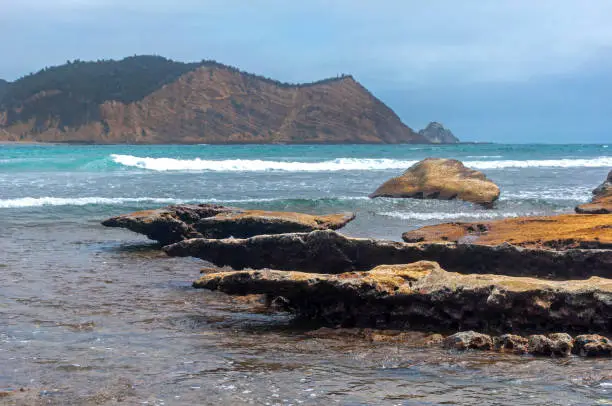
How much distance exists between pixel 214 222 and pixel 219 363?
610 cm

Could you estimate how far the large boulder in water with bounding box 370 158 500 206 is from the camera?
64.5 ft

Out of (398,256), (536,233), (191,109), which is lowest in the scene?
(398,256)

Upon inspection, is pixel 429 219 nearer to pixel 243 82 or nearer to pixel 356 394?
pixel 356 394

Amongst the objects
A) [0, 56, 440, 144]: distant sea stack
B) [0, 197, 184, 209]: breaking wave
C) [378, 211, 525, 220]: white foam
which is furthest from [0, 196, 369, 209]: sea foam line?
[0, 56, 440, 144]: distant sea stack

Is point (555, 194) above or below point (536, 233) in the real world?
below

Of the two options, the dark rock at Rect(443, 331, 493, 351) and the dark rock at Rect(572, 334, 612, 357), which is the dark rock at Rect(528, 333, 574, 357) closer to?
the dark rock at Rect(572, 334, 612, 357)

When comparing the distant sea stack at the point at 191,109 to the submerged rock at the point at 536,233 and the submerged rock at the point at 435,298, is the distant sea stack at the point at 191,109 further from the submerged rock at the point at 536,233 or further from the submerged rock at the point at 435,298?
the submerged rock at the point at 435,298

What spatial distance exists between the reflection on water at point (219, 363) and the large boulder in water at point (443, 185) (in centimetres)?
1246

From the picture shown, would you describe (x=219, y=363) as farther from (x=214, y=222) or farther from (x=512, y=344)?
(x=214, y=222)

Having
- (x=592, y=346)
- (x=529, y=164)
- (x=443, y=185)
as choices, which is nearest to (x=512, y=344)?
(x=592, y=346)

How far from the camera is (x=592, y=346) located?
582 centimetres

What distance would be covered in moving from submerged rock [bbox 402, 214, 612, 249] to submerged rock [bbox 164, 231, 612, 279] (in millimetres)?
755

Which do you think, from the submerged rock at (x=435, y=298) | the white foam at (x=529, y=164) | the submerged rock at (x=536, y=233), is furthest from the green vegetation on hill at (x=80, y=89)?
the submerged rock at (x=435, y=298)

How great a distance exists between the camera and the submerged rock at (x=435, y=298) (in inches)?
249
